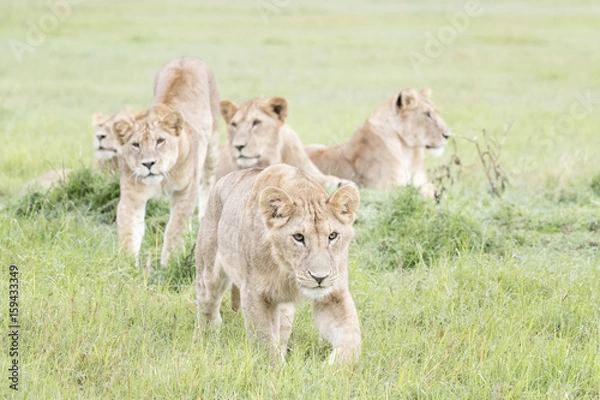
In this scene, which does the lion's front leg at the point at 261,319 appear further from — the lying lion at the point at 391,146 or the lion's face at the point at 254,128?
the lying lion at the point at 391,146

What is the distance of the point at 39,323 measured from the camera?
13.3 ft

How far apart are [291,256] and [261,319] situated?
30 centimetres

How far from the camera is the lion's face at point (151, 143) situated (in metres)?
5.84

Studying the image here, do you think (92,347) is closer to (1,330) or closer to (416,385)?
(1,330)

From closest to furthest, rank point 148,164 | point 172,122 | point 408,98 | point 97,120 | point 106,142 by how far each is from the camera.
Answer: point 148,164
point 172,122
point 106,142
point 97,120
point 408,98

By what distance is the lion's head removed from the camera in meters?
3.64

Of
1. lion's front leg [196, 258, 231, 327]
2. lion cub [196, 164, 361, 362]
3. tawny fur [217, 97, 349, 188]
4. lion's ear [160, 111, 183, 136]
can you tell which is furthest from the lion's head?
tawny fur [217, 97, 349, 188]

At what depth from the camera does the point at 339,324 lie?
3824 millimetres

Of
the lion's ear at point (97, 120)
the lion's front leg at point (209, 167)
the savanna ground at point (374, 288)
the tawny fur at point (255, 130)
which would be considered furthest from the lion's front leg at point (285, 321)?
the lion's ear at point (97, 120)

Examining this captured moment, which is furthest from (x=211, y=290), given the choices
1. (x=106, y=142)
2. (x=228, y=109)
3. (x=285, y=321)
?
(x=228, y=109)

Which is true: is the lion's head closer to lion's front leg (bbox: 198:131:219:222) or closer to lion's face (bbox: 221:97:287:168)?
lion's face (bbox: 221:97:287:168)

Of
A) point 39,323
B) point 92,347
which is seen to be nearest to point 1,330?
point 39,323

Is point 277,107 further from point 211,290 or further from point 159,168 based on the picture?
point 211,290

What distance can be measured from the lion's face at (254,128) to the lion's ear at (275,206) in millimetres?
3445
